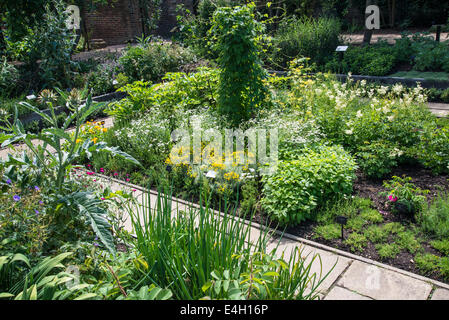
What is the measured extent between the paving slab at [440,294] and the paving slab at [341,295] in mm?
482

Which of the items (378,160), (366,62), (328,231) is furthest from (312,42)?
(328,231)

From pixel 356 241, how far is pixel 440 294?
0.77 metres

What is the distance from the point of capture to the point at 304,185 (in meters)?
3.55

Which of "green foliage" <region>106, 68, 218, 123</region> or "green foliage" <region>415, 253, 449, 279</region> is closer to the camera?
"green foliage" <region>415, 253, 449, 279</region>

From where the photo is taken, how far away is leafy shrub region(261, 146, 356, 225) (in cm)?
343

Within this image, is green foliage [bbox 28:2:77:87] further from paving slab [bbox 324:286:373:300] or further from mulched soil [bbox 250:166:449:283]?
paving slab [bbox 324:286:373:300]

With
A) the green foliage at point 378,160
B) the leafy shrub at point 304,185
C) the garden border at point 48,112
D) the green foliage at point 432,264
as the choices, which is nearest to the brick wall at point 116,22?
the garden border at point 48,112

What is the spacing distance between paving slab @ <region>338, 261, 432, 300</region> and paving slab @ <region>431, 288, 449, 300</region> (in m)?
0.04

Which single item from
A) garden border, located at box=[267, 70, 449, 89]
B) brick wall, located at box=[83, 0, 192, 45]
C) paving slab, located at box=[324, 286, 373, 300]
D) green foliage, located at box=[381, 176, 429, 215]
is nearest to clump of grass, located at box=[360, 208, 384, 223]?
green foliage, located at box=[381, 176, 429, 215]

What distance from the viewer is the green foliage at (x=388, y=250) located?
2947 millimetres

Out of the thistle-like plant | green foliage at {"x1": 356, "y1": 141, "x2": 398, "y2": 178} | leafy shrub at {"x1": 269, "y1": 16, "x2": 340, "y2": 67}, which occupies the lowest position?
green foliage at {"x1": 356, "y1": 141, "x2": 398, "y2": 178}

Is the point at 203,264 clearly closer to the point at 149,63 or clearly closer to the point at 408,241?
the point at 408,241
